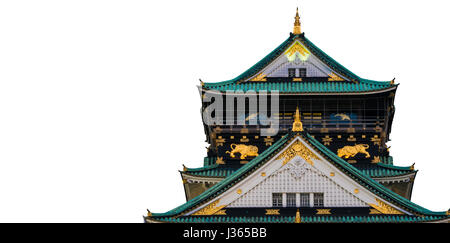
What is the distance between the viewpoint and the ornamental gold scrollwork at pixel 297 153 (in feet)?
177

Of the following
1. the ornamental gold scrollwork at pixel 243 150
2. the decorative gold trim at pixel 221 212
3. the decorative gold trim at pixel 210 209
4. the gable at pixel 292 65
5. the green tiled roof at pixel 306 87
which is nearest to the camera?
the decorative gold trim at pixel 210 209

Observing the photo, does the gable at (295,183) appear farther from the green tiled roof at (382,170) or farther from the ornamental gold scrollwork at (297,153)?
the green tiled roof at (382,170)

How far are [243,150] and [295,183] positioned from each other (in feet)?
31.9

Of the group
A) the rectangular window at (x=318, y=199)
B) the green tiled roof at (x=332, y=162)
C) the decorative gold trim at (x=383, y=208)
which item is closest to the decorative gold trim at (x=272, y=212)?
the rectangular window at (x=318, y=199)

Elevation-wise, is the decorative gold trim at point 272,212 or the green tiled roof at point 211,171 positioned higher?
the green tiled roof at point 211,171

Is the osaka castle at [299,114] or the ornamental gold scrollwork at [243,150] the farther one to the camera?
the ornamental gold scrollwork at [243,150]

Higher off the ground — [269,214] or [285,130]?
[285,130]

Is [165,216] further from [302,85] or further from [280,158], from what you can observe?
[302,85]

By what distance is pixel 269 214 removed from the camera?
176ft

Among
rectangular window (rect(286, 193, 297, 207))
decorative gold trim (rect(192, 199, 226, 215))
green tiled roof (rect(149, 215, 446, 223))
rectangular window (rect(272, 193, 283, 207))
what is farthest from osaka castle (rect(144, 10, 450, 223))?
green tiled roof (rect(149, 215, 446, 223))

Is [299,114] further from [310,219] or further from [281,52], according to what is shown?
[310,219]
